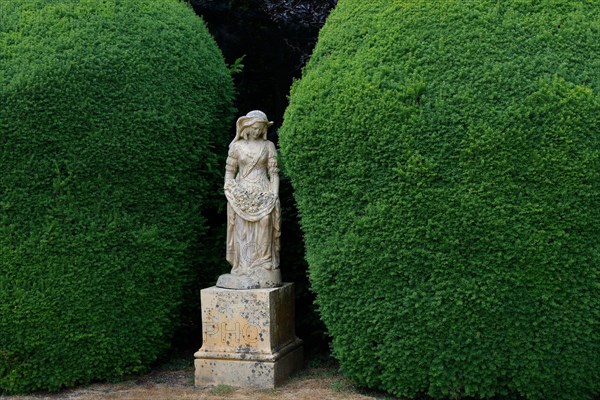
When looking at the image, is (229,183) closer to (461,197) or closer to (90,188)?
(90,188)

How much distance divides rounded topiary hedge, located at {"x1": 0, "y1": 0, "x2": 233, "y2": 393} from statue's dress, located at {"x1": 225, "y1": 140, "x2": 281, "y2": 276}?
408 millimetres

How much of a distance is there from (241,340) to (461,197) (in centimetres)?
214

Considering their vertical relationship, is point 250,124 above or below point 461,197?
above

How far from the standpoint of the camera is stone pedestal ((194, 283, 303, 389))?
607cm

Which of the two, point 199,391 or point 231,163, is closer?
point 199,391

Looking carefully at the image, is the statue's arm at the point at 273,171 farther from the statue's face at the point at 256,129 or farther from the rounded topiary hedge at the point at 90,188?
the rounded topiary hedge at the point at 90,188

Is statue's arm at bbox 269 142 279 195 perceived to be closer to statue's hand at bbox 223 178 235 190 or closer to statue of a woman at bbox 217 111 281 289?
statue of a woman at bbox 217 111 281 289

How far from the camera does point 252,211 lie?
6.27 meters

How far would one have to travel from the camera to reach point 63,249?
602cm

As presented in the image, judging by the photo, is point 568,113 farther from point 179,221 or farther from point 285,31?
point 285,31

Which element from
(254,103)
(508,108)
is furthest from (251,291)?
(254,103)

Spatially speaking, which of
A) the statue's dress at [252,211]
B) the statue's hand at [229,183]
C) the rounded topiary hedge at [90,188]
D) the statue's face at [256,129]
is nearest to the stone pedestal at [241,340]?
the statue's dress at [252,211]

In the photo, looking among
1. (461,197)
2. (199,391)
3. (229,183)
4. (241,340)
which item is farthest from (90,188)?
(461,197)

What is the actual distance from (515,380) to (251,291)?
211 cm
